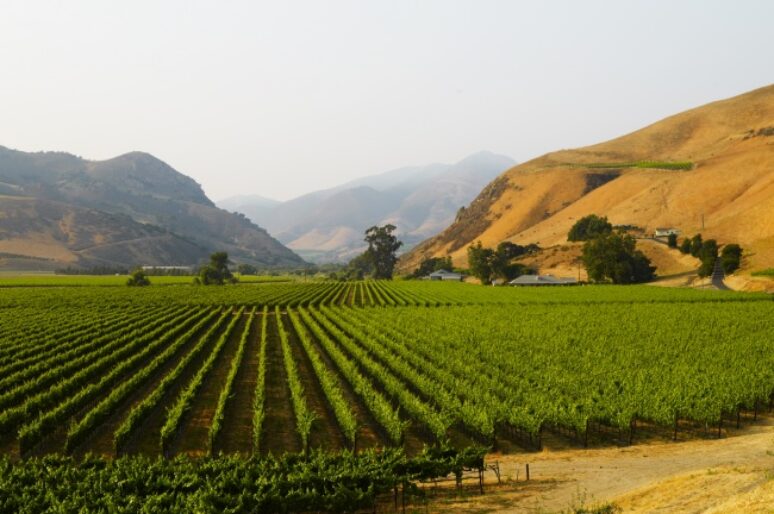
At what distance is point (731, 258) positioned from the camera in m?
109

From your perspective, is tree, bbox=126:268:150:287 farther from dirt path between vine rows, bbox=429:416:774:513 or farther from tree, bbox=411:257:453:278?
dirt path between vine rows, bbox=429:416:774:513

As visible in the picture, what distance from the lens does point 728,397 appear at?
28828 millimetres

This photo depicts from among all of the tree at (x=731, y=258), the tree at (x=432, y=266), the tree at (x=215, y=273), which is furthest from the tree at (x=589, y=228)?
the tree at (x=215, y=273)

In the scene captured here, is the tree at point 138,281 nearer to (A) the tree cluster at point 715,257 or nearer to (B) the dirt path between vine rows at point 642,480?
(A) the tree cluster at point 715,257

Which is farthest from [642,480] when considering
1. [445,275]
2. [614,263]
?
[445,275]

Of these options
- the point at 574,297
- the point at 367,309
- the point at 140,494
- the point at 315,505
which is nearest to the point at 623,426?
the point at 315,505

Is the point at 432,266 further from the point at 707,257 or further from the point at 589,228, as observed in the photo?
the point at 707,257

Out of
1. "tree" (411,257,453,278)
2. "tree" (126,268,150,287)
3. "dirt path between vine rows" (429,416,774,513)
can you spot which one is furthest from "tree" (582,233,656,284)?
"tree" (126,268,150,287)

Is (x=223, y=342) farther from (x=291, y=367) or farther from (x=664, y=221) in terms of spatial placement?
(x=664, y=221)

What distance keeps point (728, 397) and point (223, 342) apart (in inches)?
1493

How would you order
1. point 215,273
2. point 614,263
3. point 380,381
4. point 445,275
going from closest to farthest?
point 380,381
point 614,263
point 215,273
point 445,275

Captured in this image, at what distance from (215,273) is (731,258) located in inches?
4535

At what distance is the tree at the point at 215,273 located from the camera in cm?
14575

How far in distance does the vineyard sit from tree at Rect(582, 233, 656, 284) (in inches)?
2011
